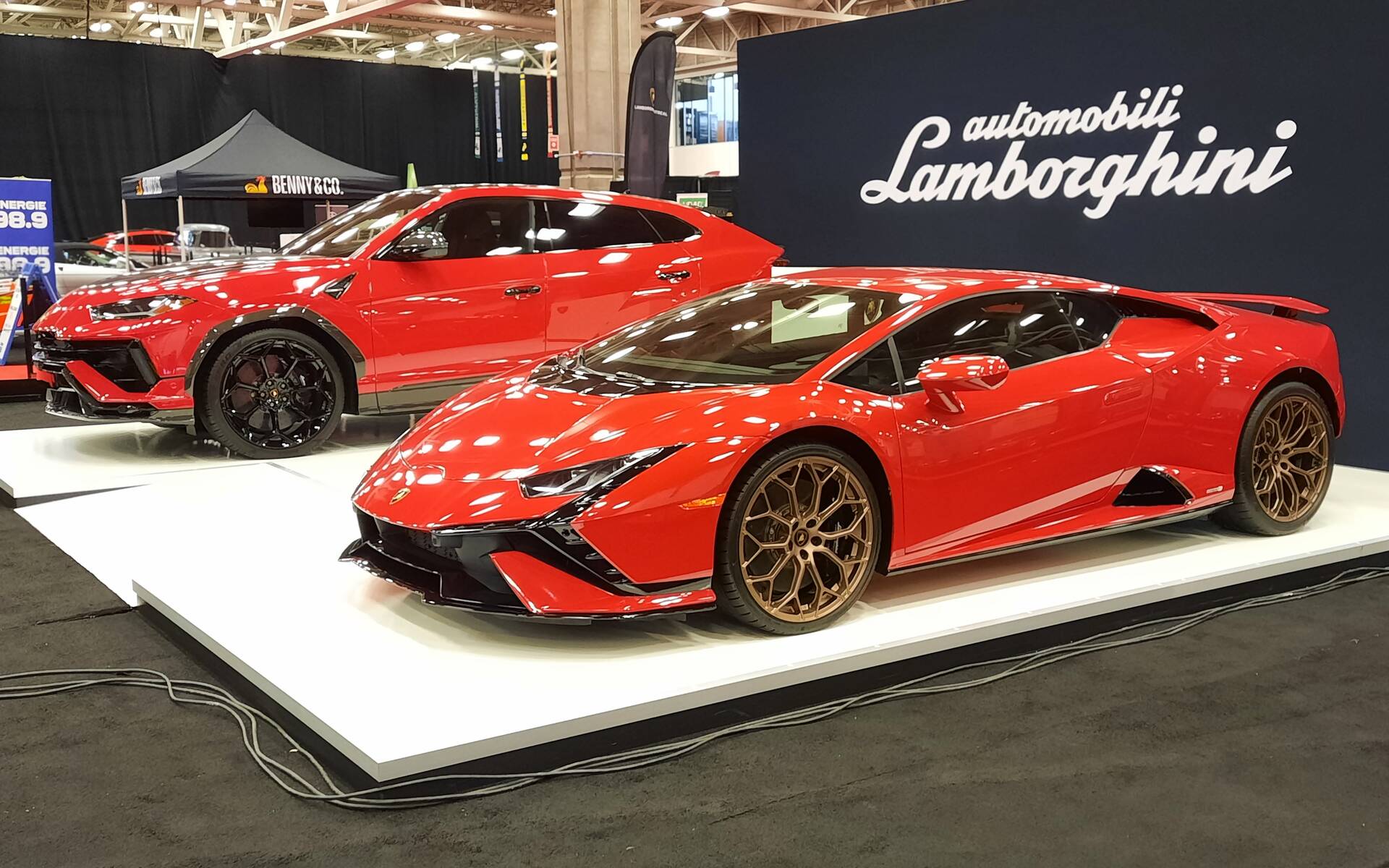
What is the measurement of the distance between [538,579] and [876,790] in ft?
3.29

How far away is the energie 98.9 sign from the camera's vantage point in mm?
9742

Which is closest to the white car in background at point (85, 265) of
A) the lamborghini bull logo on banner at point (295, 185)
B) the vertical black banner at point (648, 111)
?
the lamborghini bull logo on banner at point (295, 185)

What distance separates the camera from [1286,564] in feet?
14.1

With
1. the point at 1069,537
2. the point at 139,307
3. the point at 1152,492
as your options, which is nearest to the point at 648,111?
the point at 139,307

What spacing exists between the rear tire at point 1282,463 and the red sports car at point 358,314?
3.58 meters

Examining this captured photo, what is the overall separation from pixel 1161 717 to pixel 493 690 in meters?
1.69

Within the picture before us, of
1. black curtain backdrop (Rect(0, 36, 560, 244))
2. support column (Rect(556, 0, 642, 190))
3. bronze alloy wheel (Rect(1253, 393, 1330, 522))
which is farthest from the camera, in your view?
black curtain backdrop (Rect(0, 36, 560, 244))

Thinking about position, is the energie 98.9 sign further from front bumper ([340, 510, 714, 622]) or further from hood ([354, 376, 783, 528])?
front bumper ([340, 510, 714, 622])

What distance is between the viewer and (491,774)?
9.14ft

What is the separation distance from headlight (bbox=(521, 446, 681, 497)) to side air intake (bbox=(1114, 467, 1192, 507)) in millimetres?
1753

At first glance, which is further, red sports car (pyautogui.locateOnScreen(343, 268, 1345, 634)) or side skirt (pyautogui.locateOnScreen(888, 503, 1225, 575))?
side skirt (pyautogui.locateOnScreen(888, 503, 1225, 575))

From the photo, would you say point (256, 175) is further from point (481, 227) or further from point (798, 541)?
point (798, 541)

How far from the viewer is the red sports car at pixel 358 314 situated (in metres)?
6.10

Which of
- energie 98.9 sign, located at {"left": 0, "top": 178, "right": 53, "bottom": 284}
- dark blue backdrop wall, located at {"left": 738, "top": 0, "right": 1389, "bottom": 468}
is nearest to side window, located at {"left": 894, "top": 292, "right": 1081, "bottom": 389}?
dark blue backdrop wall, located at {"left": 738, "top": 0, "right": 1389, "bottom": 468}
